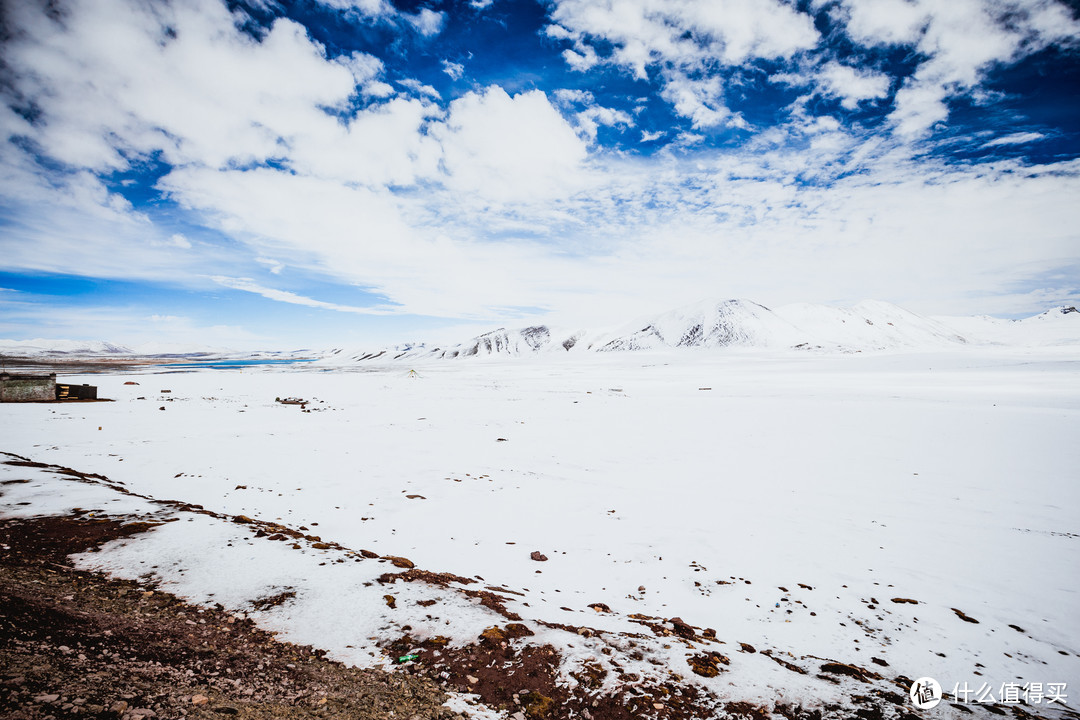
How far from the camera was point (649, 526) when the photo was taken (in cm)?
741

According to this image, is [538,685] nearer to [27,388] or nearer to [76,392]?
[27,388]

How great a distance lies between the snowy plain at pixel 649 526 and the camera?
425 centimetres

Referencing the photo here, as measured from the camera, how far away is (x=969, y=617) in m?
5.02

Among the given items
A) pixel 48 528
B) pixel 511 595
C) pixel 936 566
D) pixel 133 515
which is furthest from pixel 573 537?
pixel 48 528

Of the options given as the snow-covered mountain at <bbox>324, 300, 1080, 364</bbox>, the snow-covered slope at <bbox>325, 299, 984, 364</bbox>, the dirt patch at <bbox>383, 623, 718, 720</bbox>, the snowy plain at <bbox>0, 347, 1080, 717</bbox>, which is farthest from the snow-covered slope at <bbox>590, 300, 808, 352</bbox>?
the dirt patch at <bbox>383, 623, 718, 720</bbox>

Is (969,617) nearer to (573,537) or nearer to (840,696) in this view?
(840,696)

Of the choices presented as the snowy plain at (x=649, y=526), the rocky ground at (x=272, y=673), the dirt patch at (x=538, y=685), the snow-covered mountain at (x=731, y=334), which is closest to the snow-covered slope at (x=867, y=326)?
the snow-covered mountain at (x=731, y=334)

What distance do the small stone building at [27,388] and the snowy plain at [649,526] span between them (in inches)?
127

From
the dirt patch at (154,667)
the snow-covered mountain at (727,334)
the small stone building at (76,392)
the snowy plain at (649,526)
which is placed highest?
the snow-covered mountain at (727,334)

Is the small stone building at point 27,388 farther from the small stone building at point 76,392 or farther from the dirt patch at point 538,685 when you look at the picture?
the dirt patch at point 538,685

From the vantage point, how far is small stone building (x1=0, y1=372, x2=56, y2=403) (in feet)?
58.0

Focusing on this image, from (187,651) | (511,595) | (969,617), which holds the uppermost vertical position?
(187,651)

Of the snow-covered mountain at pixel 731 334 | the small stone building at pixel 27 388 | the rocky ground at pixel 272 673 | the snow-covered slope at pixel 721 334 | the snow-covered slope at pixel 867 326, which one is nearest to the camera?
the rocky ground at pixel 272 673

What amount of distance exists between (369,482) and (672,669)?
7377 mm
